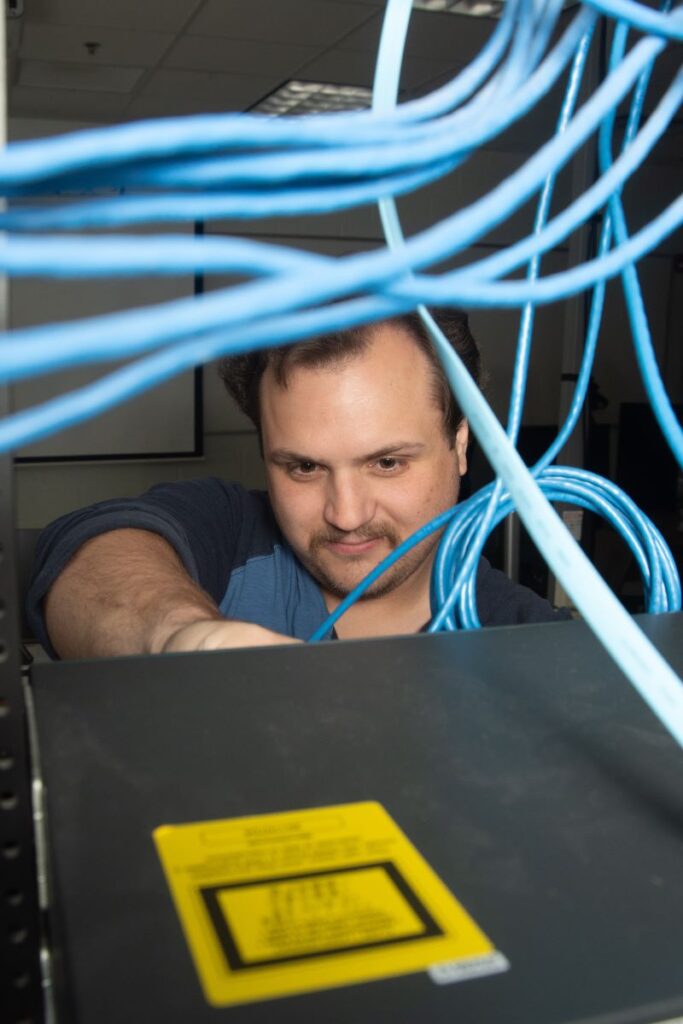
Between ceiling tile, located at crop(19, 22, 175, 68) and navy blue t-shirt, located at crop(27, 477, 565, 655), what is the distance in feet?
7.90

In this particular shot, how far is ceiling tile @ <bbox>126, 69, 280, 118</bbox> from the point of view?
12.1 feet

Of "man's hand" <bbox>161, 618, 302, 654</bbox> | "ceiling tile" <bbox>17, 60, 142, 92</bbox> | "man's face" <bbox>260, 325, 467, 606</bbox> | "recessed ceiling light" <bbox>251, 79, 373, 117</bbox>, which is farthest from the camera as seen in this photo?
"recessed ceiling light" <bbox>251, 79, 373, 117</bbox>

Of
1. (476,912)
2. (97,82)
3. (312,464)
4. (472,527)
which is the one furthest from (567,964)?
(97,82)

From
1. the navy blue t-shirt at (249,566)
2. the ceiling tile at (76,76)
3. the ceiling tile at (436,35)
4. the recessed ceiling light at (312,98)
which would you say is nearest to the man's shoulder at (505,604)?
the navy blue t-shirt at (249,566)

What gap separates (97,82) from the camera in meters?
3.79

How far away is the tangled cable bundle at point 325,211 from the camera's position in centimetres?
17

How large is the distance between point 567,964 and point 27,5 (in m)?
3.33

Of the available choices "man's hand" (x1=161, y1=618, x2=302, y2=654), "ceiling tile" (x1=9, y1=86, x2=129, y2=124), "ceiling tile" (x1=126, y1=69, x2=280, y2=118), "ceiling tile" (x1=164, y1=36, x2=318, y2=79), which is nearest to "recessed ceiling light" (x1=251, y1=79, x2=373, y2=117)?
"ceiling tile" (x1=126, y1=69, x2=280, y2=118)

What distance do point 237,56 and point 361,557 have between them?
2.83 metres

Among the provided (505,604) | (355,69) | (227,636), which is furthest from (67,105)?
(227,636)

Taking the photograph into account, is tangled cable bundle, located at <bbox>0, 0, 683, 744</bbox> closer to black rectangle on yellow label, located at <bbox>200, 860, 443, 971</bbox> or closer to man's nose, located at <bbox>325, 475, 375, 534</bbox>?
black rectangle on yellow label, located at <bbox>200, 860, 443, 971</bbox>

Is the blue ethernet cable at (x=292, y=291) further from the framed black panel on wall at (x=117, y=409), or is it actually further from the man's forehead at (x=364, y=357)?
the framed black panel on wall at (x=117, y=409)

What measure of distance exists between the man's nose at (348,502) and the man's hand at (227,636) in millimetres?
674

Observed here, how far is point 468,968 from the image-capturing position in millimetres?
201
